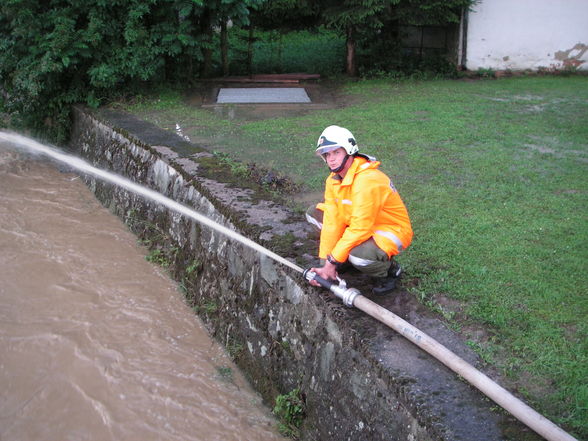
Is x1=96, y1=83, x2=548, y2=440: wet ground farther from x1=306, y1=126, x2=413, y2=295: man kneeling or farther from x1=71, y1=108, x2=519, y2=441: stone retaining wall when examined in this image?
x1=306, y1=126, x2=413, y2=295: man kneeling

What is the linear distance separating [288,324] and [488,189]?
315 cm

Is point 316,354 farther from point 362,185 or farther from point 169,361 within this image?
point 169,361

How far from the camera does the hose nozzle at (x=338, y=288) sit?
3742 millimetres

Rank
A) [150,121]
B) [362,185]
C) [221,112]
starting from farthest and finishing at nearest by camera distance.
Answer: [221,112] < [150,121] < [362,185]

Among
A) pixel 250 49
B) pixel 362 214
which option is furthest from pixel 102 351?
pixel 250 49

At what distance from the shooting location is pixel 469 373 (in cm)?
304

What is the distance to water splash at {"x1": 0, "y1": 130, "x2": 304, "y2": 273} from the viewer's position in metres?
4.67

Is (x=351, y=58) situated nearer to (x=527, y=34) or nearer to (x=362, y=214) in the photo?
(x=527, y=34)

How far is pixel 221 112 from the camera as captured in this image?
33.4 feet

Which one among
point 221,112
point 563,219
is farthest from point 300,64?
point 563,219

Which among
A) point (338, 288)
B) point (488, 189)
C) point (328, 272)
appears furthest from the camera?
point (488, 189)

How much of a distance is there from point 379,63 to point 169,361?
9642 mm

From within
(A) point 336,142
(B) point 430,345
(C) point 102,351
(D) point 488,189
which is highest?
(A) point 336,142

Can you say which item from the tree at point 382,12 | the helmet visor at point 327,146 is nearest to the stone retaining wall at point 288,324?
the helmet visor at point 327,146
